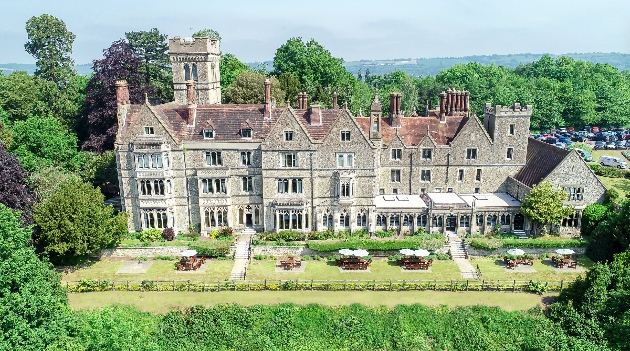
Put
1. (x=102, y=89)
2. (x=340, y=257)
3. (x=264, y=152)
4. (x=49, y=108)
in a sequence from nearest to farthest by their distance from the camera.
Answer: (x=340, y=257) < (x=264, y=152) < (x=102, y=89) < (x=49, y=108)

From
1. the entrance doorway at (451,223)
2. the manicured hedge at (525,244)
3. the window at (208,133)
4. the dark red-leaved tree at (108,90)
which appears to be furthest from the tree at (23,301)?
the entrance doorway at (451,223)

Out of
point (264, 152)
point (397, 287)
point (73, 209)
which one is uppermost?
point (264, 152)

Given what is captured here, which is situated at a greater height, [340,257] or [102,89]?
[102,89]

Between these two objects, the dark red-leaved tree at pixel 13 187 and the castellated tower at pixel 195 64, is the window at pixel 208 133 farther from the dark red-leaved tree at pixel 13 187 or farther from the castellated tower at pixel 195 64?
the dark red-leaved tree at pixel 13 187

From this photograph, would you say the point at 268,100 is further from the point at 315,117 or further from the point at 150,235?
the point at 150,235

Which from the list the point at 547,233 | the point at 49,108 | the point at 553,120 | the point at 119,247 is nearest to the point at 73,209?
the point at 119,247

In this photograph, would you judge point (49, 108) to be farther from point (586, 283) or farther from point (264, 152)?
point (586, 283)
